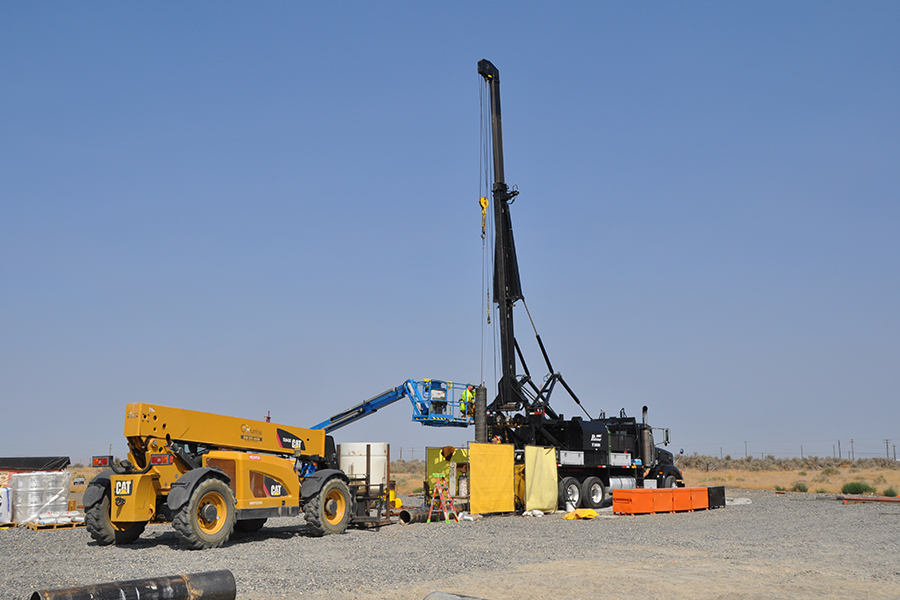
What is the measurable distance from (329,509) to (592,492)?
12.0 metres

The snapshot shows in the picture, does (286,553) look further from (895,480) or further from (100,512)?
(895,480)

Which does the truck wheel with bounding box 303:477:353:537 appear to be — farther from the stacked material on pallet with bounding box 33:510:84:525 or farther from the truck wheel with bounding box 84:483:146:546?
the stacked material on pallet with bounding box 33:510:84:525

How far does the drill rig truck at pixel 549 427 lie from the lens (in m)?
26.7

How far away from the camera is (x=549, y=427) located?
27.7m

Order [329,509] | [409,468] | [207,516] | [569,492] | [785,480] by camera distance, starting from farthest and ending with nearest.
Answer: [409,468] < [785,480] < [569,492] < [329,509] < [207,516]

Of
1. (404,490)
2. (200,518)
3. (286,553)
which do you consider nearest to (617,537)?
(286,553)

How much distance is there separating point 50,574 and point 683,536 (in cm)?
1236

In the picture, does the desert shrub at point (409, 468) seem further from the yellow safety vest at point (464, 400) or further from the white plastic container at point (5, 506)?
the white plastic container at point (5, 506)

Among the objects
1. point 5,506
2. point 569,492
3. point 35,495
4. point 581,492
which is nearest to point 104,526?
point 35,495

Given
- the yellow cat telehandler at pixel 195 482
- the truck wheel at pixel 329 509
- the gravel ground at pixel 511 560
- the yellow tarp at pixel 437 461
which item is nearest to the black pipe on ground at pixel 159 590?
the gravel ground at pixel 511 560

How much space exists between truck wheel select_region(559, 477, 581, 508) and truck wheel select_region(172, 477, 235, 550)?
1307cm

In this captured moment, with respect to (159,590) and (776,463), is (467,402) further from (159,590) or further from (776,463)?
(776,463)

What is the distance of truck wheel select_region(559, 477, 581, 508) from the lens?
83.4 ft

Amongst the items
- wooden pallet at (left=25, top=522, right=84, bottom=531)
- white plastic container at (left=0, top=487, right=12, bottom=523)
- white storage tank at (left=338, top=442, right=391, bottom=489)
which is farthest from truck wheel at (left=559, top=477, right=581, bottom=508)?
white plastic container at (left=0, top=487, right=12, bottom=523)
